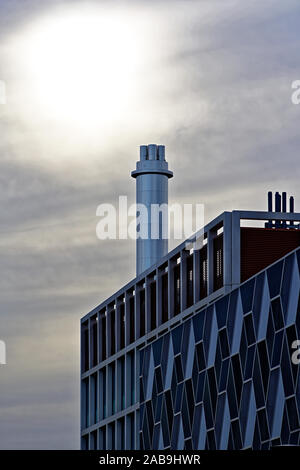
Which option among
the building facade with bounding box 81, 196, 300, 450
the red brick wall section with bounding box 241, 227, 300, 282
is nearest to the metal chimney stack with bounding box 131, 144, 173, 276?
the building facade with bounding box 81, 196, 300, 450

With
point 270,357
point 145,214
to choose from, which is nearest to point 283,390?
point 270,357

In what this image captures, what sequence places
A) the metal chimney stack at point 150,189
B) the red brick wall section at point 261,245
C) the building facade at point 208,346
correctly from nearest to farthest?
the building facade at point 208,346, the red brick wall section at point 261,245, the metal chimney stack at point 150,189

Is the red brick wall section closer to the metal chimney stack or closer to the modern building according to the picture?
the modern building

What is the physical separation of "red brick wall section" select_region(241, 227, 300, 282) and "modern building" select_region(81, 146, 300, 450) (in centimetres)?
5

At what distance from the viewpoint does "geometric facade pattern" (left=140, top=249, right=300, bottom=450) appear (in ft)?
153

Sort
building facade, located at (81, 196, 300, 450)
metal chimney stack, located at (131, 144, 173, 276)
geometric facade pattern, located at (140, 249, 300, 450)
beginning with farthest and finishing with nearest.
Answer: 1. metal chimney stack, located at (131, 144, 173, 276)
2. building facade, located at (81, 196, 300, 450)
3. geometric facade pattern, located at (140, 249, 300, 450)

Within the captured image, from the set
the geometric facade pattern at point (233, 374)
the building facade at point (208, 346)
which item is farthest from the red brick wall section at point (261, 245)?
the geometric facade pattern at point (233, 374)

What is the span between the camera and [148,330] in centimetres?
8556

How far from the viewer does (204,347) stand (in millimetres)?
58031

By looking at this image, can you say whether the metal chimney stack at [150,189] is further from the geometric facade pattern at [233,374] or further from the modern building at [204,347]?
the geometric facade pattern at [233,374]

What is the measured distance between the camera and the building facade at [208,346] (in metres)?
47.6

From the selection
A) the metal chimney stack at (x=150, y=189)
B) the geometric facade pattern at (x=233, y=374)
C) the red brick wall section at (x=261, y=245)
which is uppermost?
the metal chimney stack at (x=150, y=189)

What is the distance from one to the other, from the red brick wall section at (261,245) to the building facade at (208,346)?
0.05 metres
